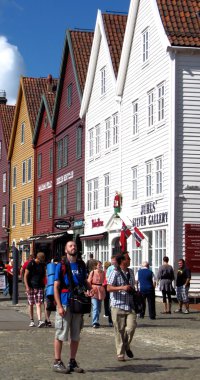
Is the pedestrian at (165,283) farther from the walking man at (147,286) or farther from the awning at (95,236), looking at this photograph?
the awning at (95,236)

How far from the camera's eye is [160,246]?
29.1m

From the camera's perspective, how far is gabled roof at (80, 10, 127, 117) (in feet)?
120

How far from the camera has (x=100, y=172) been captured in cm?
3800

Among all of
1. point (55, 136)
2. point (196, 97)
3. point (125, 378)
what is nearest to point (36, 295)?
point (125, 378)

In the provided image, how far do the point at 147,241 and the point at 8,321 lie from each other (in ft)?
40.6

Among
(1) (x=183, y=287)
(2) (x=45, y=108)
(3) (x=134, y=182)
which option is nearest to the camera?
(1) (x=183, y=287)

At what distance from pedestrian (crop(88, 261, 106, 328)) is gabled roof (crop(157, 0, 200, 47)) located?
1148cm

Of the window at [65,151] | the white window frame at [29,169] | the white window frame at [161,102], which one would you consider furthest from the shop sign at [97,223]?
the white window frame at [29,169]

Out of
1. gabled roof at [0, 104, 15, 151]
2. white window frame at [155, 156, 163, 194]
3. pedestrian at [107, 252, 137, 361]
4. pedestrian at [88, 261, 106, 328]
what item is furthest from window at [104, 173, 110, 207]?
gabled roof at [0, 104, 15, 151]

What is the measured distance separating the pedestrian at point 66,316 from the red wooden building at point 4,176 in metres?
50.4

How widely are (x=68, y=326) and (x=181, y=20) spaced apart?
20.6 meters

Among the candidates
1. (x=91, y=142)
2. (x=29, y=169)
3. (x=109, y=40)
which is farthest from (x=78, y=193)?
(x=29, y=169)

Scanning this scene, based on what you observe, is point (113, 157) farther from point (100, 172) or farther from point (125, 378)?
point (125, 378)

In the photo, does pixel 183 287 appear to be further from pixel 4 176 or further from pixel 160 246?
pixel 4 176
